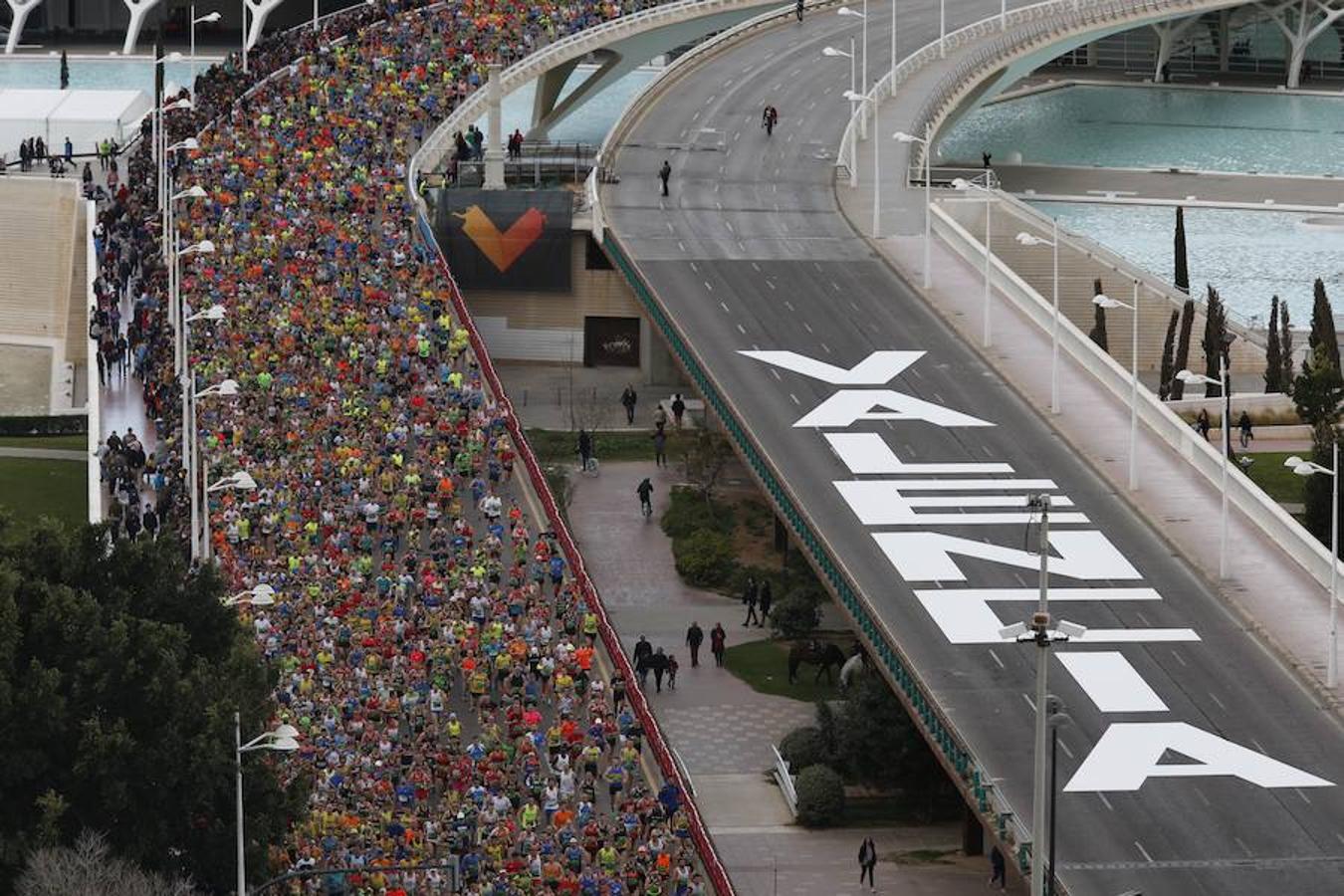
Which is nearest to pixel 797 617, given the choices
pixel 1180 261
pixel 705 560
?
pixel 705 560

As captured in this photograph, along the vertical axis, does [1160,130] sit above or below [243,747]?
above

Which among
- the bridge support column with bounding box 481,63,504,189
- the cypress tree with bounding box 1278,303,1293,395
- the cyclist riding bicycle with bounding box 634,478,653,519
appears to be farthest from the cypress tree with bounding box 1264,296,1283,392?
the bridge support column with bounding box 481,63,504,189

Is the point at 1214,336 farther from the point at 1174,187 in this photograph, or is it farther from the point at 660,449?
the point at 1174,187

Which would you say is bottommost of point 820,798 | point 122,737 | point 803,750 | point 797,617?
point 820,798

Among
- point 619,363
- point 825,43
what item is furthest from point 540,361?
point 825,43

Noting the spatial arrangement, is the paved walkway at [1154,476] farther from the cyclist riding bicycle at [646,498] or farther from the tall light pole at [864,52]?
the tall light pole at [864,52]

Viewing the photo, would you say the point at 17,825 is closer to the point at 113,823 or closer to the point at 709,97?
the point at 113,823

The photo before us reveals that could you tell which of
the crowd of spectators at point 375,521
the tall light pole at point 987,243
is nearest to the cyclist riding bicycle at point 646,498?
the crowd of spectators at point 375,521
